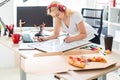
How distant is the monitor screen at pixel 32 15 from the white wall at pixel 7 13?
91 cm

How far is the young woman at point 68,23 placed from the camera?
2369mm

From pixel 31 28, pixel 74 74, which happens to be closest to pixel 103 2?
pixel 31 28

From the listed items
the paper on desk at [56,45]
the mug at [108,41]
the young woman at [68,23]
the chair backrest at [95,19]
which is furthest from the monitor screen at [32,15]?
the mug at [108,41]

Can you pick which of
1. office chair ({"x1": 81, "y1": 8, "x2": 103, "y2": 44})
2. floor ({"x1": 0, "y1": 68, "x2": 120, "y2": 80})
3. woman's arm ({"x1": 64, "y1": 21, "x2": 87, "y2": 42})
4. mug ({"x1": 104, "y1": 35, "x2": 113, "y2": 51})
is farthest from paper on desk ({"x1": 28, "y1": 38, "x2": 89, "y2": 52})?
floor ({"x1": 0, "y1": 68, "x2": 120, "y2": 80})

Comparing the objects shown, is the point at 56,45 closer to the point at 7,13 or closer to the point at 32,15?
the point at 32,15

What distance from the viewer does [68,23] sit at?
8.50ft

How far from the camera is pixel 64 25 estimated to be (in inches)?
104

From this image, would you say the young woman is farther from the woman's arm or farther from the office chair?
the office chair

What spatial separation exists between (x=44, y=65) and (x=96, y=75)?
0.36m

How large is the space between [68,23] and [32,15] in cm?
66

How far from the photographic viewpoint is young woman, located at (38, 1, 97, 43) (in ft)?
7.77

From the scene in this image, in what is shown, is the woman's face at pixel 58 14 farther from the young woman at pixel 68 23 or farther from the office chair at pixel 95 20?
the office chair at pixel 95 20

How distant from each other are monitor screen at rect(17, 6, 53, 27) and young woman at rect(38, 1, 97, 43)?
457 mm

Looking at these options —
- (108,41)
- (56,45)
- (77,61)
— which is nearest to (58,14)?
(56,45)
